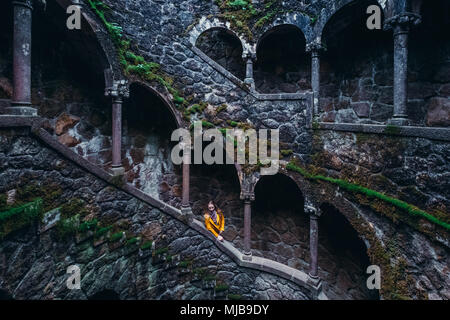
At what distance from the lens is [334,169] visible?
477cm

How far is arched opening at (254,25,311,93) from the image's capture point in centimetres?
728

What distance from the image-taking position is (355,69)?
20.9ft

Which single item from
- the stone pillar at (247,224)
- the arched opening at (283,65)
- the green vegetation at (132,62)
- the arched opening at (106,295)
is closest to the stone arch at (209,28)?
the arched opening at (283,65)

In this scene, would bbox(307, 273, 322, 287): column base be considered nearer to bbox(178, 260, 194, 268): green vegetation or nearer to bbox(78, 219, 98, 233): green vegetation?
bbox(178, 260, 194, 268): green vegetation

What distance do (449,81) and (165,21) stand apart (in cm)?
620

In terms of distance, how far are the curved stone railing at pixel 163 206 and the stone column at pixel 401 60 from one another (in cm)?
402

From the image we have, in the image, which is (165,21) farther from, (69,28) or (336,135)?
(336,135)

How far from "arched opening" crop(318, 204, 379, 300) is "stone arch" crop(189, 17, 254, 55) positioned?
4.68m

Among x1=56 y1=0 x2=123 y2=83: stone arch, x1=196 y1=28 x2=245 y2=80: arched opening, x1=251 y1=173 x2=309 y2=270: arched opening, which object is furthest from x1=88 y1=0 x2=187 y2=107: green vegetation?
x1=251 y1=173 x2=309 y2=270: arched opening

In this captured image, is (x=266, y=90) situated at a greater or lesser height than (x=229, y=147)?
greater

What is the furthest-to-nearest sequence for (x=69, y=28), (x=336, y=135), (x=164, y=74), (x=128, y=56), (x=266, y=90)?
(x=266, y=90), (x=164, y=74), (x=128, y=56), (x=336, y=135), (x=69, y=28)

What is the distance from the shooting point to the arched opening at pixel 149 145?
21.4ft

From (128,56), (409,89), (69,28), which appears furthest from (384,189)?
(69,28)

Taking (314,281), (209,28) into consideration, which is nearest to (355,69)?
(209,28)
